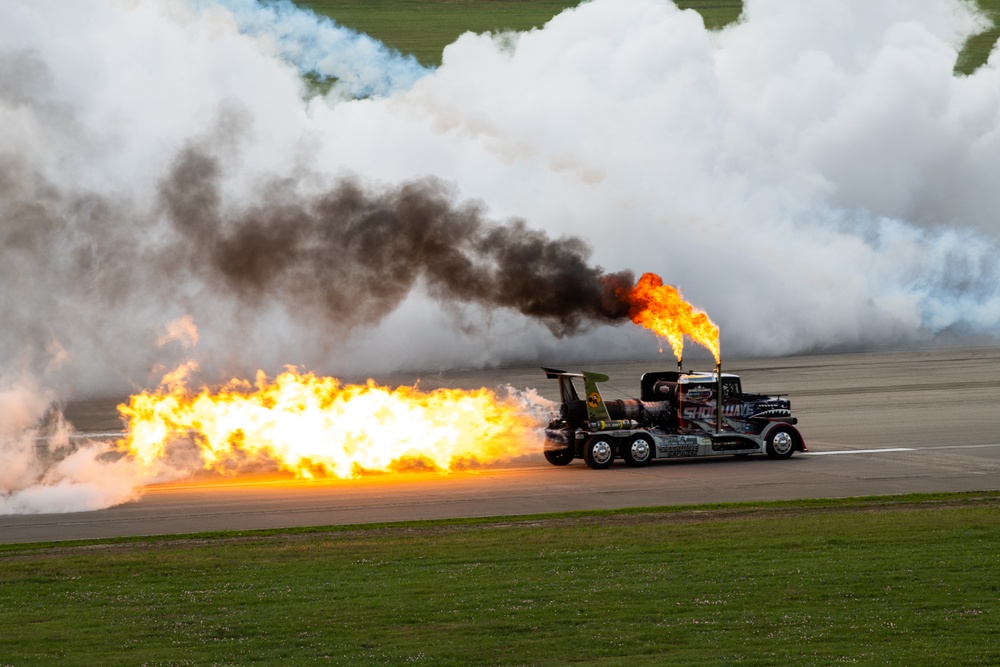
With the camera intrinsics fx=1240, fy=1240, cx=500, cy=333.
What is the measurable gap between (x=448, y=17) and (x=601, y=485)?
94346mm

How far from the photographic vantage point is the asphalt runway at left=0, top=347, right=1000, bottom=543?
24797mm

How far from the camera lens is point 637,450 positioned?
3156cm

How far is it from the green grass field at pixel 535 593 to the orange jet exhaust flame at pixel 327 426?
8.82 m

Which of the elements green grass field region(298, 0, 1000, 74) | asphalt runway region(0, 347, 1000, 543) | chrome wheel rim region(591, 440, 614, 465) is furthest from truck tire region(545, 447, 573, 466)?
green grass field region(298, 0, 1000, 74)

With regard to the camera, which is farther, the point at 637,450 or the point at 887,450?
the point at 887,450

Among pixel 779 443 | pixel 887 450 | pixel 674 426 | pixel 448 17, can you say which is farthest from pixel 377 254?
pixel 448 17

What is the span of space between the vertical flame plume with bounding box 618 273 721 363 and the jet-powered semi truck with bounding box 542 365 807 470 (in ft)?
5.05

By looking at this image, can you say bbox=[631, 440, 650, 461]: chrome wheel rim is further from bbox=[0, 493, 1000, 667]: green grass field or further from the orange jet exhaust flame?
bbox=[0, 493, 1000, 667]: green grass field

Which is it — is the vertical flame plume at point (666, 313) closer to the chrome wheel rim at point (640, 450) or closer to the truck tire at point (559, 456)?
the chrome wheel rim at point (640, 450)

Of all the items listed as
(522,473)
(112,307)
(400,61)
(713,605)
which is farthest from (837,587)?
(400,61)

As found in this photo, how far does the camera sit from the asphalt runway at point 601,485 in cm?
2480

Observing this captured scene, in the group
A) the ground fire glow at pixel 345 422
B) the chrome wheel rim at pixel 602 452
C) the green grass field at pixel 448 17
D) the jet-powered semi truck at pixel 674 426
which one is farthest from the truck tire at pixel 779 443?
the green grass field at pixel 448 17

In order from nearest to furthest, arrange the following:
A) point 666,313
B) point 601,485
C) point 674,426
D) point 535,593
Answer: point 535,593, point 601,485, point 674,426, point 666,313

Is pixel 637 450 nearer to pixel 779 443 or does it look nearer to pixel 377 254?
pixel 779 443
